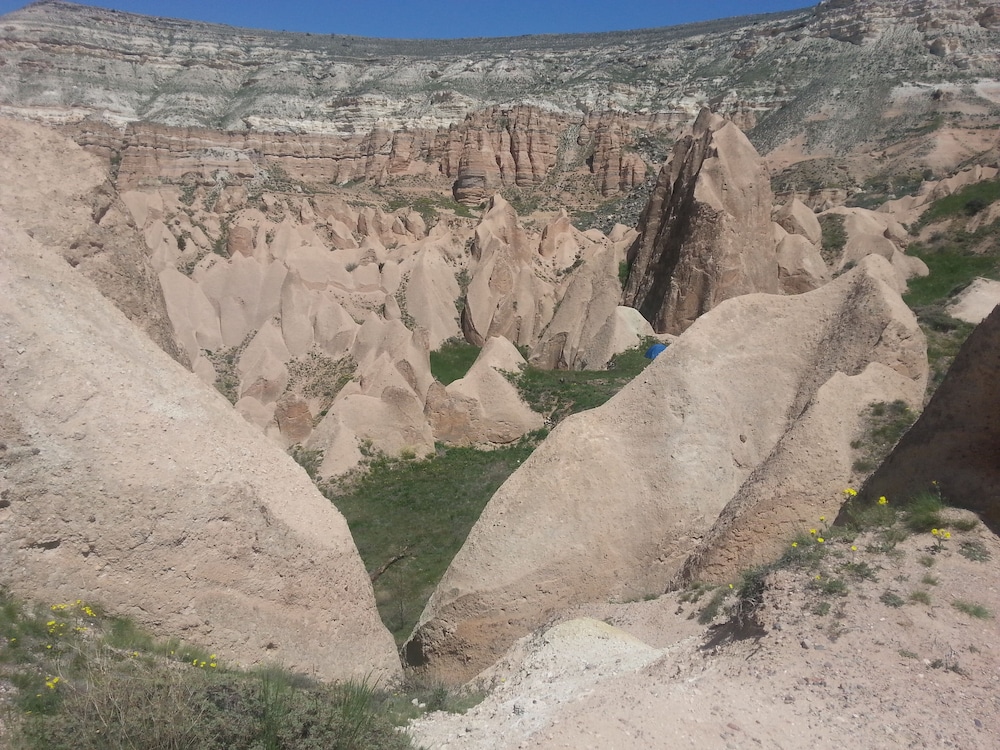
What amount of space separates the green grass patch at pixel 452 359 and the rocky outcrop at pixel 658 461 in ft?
56.7

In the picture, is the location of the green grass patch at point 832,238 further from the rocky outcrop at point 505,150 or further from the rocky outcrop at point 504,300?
the rocky outcrop at point 505,150

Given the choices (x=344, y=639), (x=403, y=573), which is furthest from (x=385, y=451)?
(x=344, y=639)

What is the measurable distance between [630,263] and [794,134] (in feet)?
158

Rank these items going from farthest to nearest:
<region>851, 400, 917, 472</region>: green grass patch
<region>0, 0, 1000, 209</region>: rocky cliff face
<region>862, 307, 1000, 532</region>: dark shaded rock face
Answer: <region>0, 0, 1000, 209</region>: rocky cliff face, <region>851, 400, 917, 472</region>: green grass patch, <region>862, 307, 1000, 532</region>: dark shaded rock face

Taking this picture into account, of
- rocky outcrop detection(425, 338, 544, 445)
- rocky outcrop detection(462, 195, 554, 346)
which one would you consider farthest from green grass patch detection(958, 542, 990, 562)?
rocky outcrop detection(462, 195, 554, 346)

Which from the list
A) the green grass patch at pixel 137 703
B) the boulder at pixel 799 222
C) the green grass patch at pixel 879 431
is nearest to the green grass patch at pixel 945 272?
the boulder at pixel 799 222

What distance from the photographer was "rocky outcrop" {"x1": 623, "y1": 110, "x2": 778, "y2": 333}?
2377 centimetres

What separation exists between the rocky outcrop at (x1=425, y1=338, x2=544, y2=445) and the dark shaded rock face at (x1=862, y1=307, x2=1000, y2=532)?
45.8ft

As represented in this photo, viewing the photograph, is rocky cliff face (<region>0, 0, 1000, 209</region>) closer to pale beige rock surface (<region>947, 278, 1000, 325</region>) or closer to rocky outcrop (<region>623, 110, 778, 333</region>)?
rocky outcrop (<region>623, 110, 778, 333</region>)

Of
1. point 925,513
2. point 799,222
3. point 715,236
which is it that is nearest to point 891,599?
point 925,513

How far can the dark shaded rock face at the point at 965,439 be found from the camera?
5930mm

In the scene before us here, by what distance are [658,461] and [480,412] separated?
10.4 metres

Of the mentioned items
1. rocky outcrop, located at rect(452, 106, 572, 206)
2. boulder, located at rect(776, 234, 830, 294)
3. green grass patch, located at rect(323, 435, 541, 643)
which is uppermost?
rocky outcrop, located at rect(452, 106, 572, 206)

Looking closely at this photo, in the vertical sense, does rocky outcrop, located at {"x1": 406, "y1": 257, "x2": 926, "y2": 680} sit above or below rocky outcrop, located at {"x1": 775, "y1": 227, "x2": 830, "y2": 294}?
below
